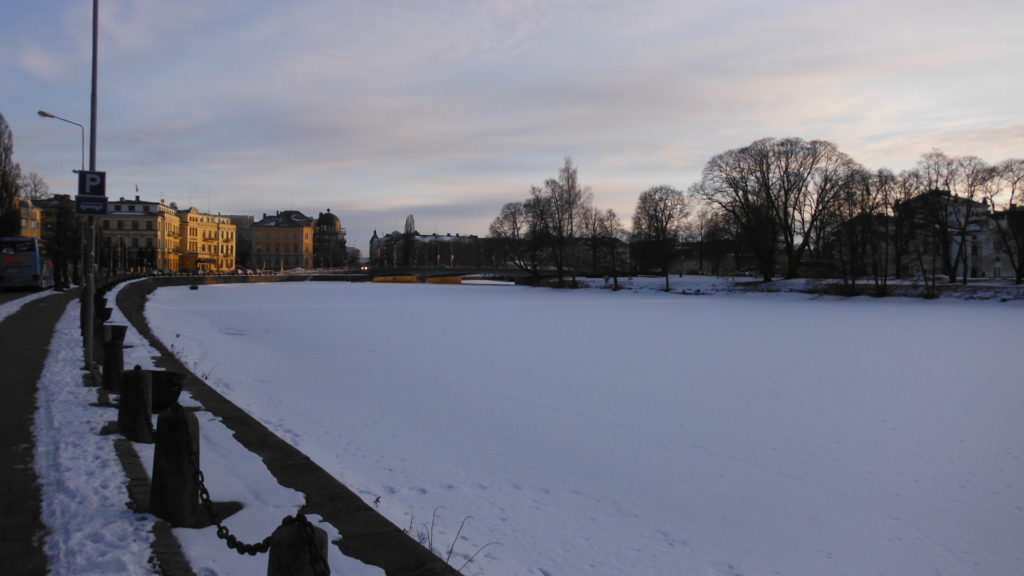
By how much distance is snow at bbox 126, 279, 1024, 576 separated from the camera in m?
6.11

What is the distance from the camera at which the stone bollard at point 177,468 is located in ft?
14.3

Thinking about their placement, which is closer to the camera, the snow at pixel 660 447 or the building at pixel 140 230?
the snow at pixel 660 447

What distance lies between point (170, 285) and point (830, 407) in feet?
189

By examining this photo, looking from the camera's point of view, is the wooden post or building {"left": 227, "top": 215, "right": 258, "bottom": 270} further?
building {"left": 227, "top": 215, "right": 258, "bottom": 270}

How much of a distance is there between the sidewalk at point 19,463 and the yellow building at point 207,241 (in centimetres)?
10784

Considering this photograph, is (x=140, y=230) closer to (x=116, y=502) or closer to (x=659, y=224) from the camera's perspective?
(x=659, y=224)

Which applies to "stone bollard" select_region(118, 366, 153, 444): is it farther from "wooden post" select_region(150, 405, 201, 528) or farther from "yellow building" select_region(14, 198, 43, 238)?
"yellow building" select_region(14, 198, 43, 238)

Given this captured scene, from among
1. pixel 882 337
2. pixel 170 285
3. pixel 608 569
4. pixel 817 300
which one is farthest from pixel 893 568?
pixel 170 285

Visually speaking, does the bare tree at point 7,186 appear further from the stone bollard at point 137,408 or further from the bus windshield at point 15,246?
the stone bollard at point 137,408

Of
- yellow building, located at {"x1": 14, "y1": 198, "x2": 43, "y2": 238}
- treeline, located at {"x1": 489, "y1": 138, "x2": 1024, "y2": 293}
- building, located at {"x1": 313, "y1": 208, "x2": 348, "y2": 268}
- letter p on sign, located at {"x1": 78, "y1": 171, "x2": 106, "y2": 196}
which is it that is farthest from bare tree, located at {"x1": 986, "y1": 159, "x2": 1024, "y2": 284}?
building, located at {"x1": 313, "y1": 208, "x2": 348, "y2": 268}

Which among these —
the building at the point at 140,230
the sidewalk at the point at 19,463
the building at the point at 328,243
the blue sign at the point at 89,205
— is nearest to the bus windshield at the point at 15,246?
the sidewalk at the point at 19,463

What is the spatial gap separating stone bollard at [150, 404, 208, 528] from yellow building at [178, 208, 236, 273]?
11707cm

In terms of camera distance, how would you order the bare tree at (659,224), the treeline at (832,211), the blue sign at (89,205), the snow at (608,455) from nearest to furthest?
the snow at (608,455) → the blue sign at (89,205) → the treeline at (832,211) → the bare tree at (659,224)

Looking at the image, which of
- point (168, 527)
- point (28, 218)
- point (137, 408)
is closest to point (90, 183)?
point (137, 408)
